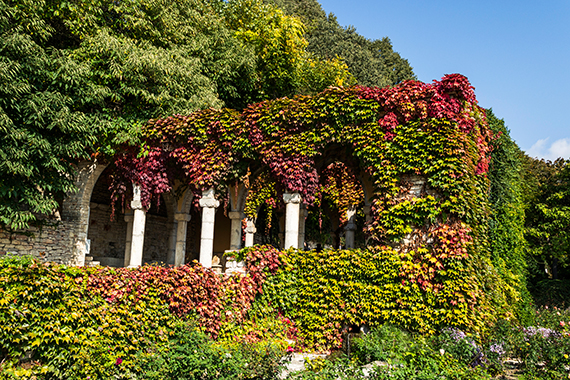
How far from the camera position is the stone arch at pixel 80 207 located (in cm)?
1122

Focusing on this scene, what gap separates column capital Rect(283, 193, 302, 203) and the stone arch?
5474 mm

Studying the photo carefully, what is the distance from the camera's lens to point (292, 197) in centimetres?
888

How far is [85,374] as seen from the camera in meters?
5.08

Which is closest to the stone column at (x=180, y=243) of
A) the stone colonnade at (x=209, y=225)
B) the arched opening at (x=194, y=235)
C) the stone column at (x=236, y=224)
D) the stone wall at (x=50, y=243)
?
the stone colonnade at (x=209, y=225)

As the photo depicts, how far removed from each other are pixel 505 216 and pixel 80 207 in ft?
36.0

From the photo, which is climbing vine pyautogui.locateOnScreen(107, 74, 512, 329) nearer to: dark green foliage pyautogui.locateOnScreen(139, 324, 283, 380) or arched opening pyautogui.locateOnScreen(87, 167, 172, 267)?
dark green foliage pyautogui.locateOnScreen(139, 324, 283, 380)

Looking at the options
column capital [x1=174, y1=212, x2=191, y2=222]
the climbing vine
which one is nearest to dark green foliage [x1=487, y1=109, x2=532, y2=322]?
the climbing vine

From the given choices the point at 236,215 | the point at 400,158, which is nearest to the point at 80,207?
the point at 236,215

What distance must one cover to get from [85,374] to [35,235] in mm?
7076

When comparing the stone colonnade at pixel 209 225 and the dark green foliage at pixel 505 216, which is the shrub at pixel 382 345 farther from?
the dark green foliage at pixel 505 216

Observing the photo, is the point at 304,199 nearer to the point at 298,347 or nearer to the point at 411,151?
the point at 411,151

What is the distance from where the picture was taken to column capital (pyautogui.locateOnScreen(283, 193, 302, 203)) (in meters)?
8.84

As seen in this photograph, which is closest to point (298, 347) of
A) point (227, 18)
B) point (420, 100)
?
point (420, 100)

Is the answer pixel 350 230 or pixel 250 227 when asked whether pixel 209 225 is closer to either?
pixel 250 227
